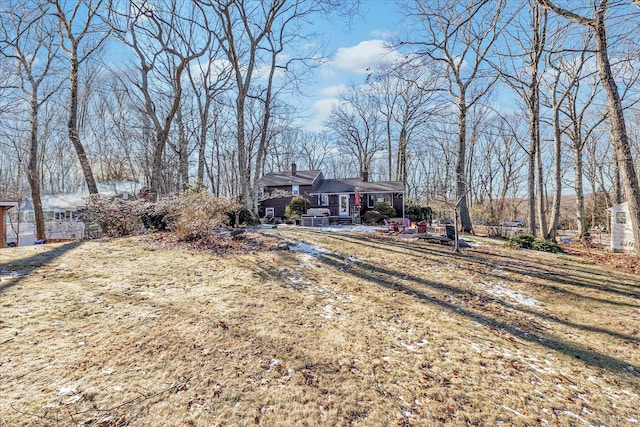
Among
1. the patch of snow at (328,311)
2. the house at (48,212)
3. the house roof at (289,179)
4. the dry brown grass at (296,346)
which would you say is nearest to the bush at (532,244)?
the dry brown grass at (296,346)

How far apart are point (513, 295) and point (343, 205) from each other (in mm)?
18833

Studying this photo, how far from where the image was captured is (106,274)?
5.61 metres

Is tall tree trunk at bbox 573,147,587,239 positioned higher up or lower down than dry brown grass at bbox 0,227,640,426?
higher up

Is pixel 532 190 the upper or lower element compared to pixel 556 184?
lower

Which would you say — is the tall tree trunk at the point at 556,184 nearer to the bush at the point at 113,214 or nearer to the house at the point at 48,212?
the bush at the point at 113,214

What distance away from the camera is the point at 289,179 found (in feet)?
85.9

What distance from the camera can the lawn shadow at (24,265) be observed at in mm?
4808

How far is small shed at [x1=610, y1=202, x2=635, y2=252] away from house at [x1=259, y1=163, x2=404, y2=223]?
12.4 metres

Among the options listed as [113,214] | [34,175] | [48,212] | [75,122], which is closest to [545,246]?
[113,214]

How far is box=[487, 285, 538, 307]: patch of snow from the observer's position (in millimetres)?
6066

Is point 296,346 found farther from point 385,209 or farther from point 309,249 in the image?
point 385,209

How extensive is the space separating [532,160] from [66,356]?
18300 millimetres

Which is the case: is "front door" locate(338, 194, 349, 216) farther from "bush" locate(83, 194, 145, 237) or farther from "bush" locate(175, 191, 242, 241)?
"bush" locate(83, 194, 145, 237)

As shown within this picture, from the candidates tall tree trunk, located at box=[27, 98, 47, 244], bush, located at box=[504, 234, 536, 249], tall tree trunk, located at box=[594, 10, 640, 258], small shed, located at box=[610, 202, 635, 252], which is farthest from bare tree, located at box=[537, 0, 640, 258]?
tall tree trunk, located at box=[27, 98, 47, 244]
